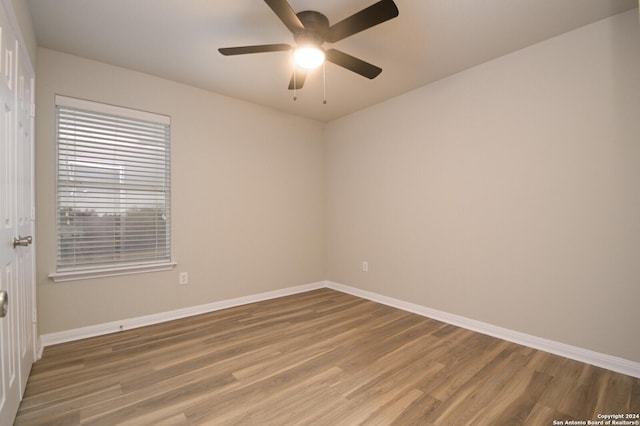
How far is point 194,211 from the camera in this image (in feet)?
10.7

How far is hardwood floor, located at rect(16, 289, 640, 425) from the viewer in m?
1.65

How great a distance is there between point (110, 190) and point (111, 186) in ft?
0.14

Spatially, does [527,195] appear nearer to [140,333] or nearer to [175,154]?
[175,154]

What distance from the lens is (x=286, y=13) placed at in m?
1.70

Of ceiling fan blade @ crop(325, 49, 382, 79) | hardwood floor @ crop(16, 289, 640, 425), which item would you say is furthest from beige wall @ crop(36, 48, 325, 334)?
ceiling fan blade @ crop(325, 49, 382, 79)

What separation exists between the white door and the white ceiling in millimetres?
598

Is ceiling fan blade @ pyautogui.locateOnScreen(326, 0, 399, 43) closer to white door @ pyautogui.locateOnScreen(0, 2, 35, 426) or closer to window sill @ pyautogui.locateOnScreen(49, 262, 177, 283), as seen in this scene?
white door @ pyautogui.locateOnScreen(0, 2, 35, 426)

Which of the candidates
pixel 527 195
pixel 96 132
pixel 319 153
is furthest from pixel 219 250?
pixel 527 195

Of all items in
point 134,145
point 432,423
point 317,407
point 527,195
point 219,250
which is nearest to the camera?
point 432,423

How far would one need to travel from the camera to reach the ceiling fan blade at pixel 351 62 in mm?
2077

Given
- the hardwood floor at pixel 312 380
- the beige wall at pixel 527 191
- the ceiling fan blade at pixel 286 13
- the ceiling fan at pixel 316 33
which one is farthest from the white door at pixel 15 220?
the beige wall at pixel 527 191

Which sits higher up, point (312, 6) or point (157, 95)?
point (312, 6)

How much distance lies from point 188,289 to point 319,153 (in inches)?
102

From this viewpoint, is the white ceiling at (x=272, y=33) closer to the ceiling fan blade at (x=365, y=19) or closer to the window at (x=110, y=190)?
the ceiling fan blade at (x=365, y=19)
